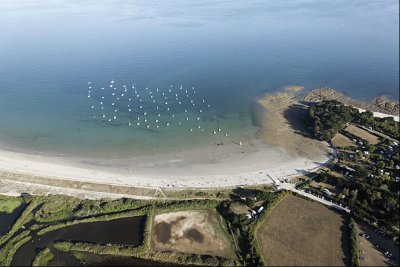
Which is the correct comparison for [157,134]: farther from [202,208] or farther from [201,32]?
[201,32]

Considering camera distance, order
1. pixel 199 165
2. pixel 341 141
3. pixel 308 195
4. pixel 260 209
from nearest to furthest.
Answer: pixel 260 209
pixel 308 195
pixel 199 165
pixel 341 141

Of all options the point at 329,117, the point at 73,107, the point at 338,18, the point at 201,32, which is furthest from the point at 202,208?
the point at 338,18

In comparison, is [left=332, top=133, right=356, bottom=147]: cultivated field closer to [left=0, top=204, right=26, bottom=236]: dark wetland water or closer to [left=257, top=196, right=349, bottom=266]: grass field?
[left=257, top=196, right=349, bottom=266]: grass field

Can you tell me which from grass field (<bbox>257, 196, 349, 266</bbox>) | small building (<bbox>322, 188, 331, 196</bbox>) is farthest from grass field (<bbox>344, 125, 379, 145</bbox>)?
grass field (<bbox>257, 196, 349, 266</bbox>)

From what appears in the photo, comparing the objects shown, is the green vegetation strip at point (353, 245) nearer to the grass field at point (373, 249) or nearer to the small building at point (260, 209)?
the grass field at point (373, 249)

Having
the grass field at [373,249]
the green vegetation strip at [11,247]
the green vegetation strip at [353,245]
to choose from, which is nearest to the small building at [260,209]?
the green vegetation strip at [353,245]

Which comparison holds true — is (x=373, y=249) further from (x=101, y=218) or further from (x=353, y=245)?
(x=101, y=218)

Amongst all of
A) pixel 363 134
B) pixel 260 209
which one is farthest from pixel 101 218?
pixel 363 134
